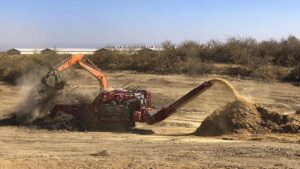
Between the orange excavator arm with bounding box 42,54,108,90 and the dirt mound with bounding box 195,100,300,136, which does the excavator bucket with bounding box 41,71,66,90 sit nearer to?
the orange excavator arm with bounding box 42,54,108,90

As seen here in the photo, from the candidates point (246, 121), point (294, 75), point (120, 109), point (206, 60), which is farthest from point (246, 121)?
point (206, 60)

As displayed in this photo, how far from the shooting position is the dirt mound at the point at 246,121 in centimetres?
1813

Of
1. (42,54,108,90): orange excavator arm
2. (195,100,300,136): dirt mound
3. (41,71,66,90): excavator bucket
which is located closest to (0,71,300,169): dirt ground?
(195,100,300,136): dirt mound

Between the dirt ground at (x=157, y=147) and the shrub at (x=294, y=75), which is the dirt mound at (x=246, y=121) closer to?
the dirt ground at (x=157, y=147)

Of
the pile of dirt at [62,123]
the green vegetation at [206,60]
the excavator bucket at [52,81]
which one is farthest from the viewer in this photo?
the green vegetation at [206,60]

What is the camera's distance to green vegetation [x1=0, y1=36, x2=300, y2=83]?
35469 mm

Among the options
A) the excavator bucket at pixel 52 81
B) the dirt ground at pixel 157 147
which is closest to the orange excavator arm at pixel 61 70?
the excavator bucket at pixel 52 81

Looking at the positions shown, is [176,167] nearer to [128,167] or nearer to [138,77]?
[128,167]

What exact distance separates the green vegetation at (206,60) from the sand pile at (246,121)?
50.9 ft

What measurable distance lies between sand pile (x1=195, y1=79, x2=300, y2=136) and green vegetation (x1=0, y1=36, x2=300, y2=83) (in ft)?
50.9

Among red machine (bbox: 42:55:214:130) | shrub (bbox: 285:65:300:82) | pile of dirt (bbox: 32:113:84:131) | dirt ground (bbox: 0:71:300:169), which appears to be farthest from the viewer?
shrub (bbox: 285:65:300:82)

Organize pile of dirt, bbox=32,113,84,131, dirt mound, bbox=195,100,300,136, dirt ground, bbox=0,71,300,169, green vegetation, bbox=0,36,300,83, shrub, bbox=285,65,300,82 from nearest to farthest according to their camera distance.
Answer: dirt ground, bbox=0,71,300,169, dirt mound, bbox=195,100,300,136, pile of dirt, bbox=32,113,84,131, shrub, bbox=285,65,300,82, green vegetation, bbox=0,36,300,83

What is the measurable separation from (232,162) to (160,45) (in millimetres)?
31881

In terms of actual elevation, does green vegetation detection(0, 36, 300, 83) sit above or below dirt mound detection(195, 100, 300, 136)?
above
